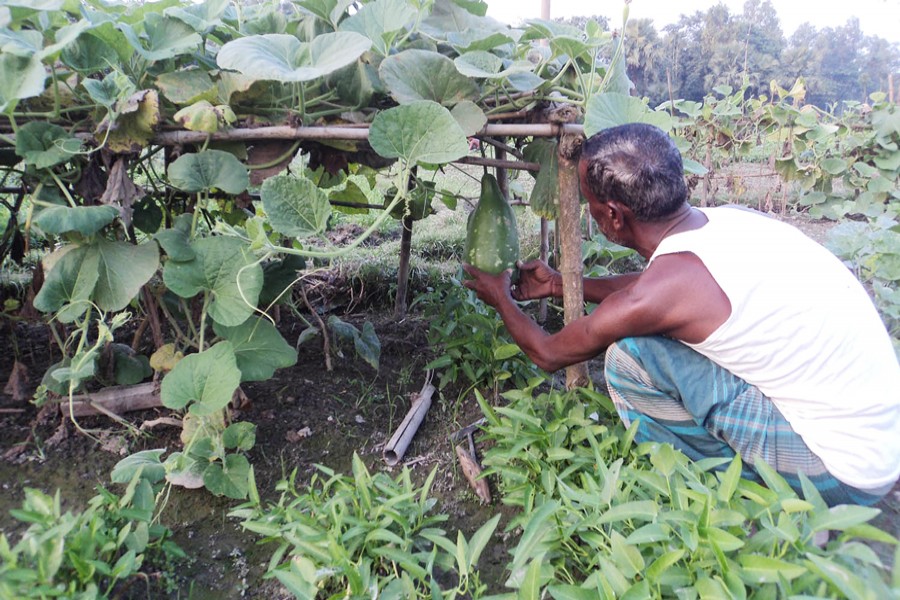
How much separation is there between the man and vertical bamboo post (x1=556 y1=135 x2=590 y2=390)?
0.35 ft

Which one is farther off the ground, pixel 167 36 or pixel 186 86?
pixel 167 36

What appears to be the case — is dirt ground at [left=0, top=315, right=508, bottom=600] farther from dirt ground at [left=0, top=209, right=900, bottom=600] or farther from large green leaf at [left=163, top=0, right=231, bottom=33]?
large green leaf at [left=163, top=0, right=231, bottom=33]

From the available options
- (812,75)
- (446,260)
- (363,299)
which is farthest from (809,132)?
(812,75)

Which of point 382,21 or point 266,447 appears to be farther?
point 266,447

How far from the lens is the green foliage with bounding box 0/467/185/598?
1.25 m

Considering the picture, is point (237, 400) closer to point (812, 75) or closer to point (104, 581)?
point (104, 581)

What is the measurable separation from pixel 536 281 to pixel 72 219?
4.99 feet

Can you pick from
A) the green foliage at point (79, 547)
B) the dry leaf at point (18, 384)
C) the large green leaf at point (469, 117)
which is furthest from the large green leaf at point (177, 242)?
the dry leaf at point (18, 384)

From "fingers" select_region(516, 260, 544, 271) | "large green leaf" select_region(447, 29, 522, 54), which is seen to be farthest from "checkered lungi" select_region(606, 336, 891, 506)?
"large green leaf" select_region(447, 29, 522, 54)

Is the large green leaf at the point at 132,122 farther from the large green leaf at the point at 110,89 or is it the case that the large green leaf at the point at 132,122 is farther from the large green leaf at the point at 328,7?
the large green leaf at the point at 328,7

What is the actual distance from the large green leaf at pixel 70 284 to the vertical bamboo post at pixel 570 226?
4.59 ft

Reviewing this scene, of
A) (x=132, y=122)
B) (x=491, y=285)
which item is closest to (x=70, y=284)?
(x=132, y=122)

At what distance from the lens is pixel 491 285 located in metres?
2.22

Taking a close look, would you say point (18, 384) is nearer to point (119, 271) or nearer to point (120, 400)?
point (120, 400)
